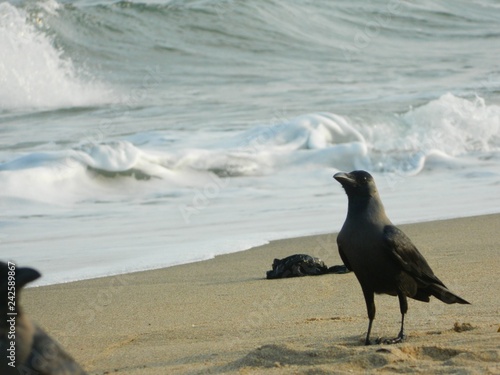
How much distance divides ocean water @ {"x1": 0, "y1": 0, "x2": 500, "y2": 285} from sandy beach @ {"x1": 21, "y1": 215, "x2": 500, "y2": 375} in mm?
783

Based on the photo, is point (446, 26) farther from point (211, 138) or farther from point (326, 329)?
point (326, 329)

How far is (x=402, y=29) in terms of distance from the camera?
26.5 metres

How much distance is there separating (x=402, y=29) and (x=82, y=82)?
10.3 meters

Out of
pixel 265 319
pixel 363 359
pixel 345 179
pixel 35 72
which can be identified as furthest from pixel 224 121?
pixel 363 359

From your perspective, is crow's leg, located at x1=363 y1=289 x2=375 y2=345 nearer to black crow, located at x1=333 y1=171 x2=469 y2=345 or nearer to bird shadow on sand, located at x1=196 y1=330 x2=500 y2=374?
black crow, located at x1=333 y1=171 x2=469 y2=345

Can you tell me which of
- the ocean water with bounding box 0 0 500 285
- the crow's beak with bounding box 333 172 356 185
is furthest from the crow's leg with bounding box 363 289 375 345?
the ocean water with bounding box 0 0 500 285

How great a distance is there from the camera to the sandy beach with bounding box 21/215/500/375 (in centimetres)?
425

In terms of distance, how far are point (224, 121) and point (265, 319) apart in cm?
1068

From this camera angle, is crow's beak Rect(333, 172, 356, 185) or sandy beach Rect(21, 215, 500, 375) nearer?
→ sandy beach Rect(21, 215, 500, 375)

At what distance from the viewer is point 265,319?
5.42 metres

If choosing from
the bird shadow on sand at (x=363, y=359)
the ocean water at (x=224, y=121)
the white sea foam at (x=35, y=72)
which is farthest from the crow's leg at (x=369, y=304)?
the white sea foam at (x=35, y=72)

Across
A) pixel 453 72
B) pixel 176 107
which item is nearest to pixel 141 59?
pixel 176 107

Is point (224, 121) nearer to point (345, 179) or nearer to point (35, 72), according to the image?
point (35, 72)

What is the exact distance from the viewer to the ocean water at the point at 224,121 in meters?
9.38
